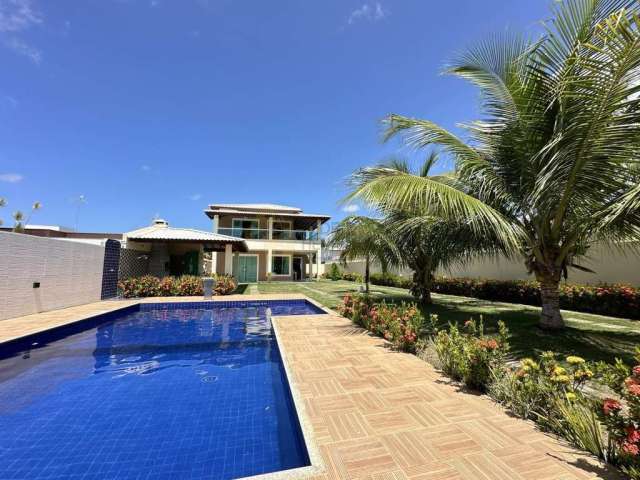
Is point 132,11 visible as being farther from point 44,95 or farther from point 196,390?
point 196,390

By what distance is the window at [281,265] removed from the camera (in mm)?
29016

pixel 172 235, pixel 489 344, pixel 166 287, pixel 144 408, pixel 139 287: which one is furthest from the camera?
pixel 172 235

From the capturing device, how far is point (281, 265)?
29188 millimetres

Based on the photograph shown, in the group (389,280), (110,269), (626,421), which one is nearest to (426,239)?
(626,421)

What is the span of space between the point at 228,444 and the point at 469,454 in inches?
105

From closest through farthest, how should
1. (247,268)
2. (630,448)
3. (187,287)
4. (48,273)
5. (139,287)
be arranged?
1. (630,448)
2. (48,273)
3. (139,287)
4. (187,287)
5. (247,268)

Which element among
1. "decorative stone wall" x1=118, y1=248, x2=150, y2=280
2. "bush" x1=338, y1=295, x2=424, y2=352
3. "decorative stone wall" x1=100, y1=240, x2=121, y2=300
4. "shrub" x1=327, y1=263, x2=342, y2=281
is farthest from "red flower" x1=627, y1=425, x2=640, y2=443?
"shrub" x1=327, y1=263, x2=342, y2=281

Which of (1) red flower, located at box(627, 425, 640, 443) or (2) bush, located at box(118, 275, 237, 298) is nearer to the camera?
(1) red flower, located at box(627, 425, 640, 443)

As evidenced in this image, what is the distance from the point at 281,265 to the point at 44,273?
20.0 m

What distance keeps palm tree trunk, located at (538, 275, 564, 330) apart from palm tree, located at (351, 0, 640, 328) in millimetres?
23

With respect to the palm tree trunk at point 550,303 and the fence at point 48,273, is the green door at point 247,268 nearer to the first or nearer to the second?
the fence at point 48,273

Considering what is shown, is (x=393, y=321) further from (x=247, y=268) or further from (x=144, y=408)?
(x=247, y=268)

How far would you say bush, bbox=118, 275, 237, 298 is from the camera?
49.6 feet

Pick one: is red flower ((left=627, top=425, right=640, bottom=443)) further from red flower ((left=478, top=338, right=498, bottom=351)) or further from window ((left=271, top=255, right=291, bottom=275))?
window ((left=271, top=255, right=291, bottom=275))
